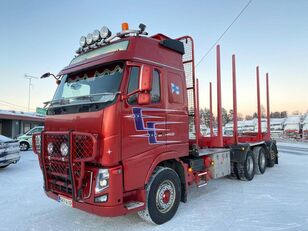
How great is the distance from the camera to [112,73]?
4312mm

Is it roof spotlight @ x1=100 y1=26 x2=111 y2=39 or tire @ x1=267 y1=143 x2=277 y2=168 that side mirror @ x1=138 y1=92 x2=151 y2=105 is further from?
tire @ x1=267 y1=143 x2=277 y2=168

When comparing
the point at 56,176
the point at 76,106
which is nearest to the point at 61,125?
the point at 76,106

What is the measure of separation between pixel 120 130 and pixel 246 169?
5.56 metres

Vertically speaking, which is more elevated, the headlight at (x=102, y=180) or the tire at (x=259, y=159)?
the headlight at (x=102, y=180)

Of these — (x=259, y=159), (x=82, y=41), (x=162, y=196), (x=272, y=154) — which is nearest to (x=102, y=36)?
(x=82, y=41)

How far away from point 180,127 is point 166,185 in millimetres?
1188

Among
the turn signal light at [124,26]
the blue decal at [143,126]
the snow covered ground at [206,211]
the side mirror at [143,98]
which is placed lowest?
the snow covered ground at [206,211]

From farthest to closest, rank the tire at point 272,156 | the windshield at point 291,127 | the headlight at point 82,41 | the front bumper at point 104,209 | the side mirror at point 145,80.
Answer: the windshield at point 291,127 → the tire at point 272,156 → the headlight at point 82,41 → the side mirror at point 145,80 → the front bumper at point 104,209

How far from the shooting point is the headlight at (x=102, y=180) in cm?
386

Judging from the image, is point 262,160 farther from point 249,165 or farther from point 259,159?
point 249,165

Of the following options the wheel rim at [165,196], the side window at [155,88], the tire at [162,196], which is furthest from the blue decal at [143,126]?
the wheel rim at [165,196]

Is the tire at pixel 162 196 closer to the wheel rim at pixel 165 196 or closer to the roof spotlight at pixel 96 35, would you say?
the wheel rim at pixel 165 196

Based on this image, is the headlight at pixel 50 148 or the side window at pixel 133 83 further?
the headlight at pixel 50 148

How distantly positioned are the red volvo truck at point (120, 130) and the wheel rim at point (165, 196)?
2cm
